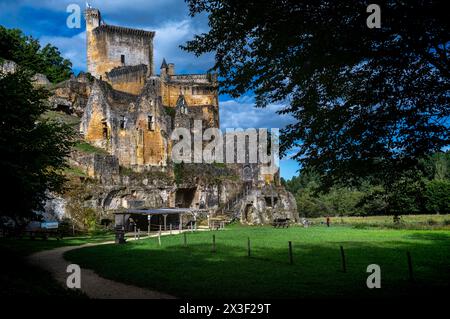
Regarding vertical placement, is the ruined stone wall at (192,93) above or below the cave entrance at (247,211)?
above

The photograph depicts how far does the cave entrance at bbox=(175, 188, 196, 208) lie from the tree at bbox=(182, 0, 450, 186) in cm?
4384

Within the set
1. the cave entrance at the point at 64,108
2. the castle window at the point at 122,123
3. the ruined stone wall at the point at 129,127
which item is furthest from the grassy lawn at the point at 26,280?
the cave entrance at the point at 64,108

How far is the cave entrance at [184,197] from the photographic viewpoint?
56.3 metres

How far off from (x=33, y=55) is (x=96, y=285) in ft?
209

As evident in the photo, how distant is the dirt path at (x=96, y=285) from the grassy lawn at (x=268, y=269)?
0.51 m

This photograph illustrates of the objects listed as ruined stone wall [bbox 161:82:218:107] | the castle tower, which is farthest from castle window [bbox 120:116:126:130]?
the castle tower

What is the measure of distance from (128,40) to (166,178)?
128 feet

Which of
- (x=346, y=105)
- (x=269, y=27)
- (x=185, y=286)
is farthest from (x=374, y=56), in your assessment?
(x=185, y=286)

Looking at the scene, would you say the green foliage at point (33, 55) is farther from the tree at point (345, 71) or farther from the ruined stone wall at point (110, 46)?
the tree at point (345, 71)

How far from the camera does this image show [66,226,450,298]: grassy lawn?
42.2ft

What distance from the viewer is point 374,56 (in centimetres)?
1081

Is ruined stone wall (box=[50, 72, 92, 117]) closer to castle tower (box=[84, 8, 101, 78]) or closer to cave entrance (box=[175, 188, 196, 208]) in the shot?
castle tower (box=[84, 8, 101, 78])

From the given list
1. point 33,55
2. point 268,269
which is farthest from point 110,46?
point 268,269
